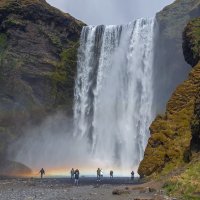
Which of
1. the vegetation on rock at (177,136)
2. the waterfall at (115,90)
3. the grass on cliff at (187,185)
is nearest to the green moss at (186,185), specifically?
the grass on cliff at (187,185)

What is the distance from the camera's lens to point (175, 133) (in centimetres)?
3600

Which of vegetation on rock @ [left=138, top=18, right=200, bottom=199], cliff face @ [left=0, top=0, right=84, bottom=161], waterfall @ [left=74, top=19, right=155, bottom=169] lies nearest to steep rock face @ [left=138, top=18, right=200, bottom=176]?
vegetation on rock @ [left=138, top=18, right=200, bottom=199]

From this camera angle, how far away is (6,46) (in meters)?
75.0

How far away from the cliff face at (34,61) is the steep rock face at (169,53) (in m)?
14.6

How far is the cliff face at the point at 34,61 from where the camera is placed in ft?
230

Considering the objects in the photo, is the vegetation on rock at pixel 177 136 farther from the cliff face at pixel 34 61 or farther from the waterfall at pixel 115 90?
the cliff face at pixel 34 61

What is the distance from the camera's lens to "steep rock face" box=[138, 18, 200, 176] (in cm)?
3262

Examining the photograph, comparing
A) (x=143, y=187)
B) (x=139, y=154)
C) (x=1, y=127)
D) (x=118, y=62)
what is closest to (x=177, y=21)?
(x=118, y=62)

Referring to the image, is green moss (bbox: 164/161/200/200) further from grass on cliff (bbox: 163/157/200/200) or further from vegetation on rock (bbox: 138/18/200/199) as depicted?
vegetation on rock (bbox: 138/18/200/199)

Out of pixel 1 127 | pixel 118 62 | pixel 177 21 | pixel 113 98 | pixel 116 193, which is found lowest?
pixel 116 193

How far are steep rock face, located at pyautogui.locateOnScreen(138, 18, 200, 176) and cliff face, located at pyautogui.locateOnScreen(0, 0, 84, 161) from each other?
34.9 m

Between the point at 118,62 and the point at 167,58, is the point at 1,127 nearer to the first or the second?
the point at 118,62

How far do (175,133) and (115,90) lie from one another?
124ft

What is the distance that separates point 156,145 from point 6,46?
45.2 metres
